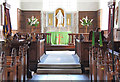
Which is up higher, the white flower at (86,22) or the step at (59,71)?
the white flower at (86,22)

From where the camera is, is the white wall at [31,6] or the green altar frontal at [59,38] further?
the white wall at [31,6]

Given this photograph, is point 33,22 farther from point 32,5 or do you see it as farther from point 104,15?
point 104,15

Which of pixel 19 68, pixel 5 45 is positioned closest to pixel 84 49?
pixel 5 45

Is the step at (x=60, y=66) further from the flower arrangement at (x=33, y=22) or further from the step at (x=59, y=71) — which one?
the flower arrangement at (x=33, y=22)

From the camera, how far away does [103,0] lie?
43.7 feet

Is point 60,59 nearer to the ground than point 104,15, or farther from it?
nearer to the ground

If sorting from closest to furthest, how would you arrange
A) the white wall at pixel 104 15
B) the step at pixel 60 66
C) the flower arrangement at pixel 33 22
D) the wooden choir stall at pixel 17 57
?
the wooden choir stall at pixel 17 57
the step at pixel 60 66
the white wall at pixel 104 15
the flower arrangement at pixel 33 22

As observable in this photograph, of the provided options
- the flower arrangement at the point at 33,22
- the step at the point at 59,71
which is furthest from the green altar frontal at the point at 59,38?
the step at the point at 59,71

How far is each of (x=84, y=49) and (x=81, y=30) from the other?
835cm

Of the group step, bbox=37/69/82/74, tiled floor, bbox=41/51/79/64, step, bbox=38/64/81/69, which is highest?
tiled floor, bbox=41/51/79/64

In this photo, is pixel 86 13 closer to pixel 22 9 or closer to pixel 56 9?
pixel 56 9

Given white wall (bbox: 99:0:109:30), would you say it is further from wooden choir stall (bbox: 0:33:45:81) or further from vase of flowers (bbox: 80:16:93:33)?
wooden choir stall (bbox: 0:33:45:81)

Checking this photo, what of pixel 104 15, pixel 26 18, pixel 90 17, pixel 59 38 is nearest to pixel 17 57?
pixel 59 38

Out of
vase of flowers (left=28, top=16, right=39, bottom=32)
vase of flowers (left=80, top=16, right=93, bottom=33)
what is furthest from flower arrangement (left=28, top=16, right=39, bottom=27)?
vase of flowers (left=80, top=16, right=93, bottom=33)
